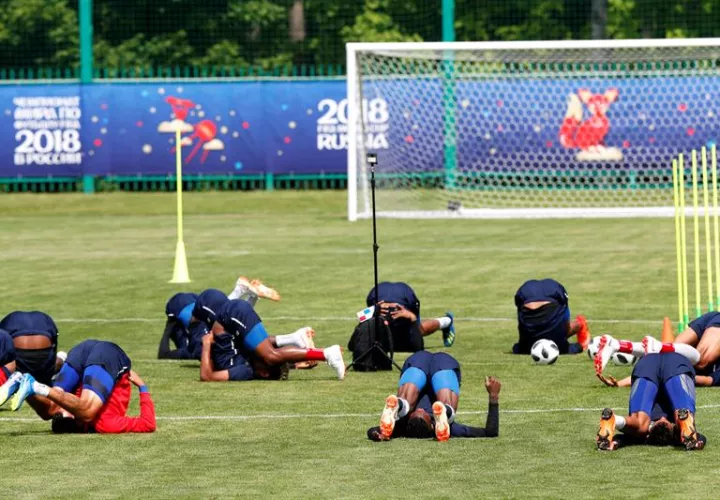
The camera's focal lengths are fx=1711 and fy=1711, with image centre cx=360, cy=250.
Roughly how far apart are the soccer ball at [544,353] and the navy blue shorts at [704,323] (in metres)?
2.46

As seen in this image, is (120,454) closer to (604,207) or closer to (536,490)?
(536,490)

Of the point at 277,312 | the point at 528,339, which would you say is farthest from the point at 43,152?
the point at 528,339

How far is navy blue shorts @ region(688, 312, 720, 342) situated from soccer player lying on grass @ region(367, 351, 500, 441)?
3.25 meters

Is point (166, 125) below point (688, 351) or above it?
above

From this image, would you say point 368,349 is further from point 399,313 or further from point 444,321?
point 444,321

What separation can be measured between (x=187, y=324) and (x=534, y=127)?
2662 centimetres

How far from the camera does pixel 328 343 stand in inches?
837

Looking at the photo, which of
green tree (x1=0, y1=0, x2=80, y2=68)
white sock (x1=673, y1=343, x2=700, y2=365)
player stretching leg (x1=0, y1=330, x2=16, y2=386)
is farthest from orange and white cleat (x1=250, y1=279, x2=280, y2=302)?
green tree (x1=0, y1=0, x2=80, y2=68)

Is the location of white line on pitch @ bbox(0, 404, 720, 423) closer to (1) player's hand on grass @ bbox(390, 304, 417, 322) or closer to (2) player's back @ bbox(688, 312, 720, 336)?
(2) player's back @ bbox(688, 312, 720, 336)

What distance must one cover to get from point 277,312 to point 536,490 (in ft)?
41.7

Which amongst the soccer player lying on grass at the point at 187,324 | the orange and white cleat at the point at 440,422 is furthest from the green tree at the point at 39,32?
the orange and white cleat at the point at 440,422

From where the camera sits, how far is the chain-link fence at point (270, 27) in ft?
202

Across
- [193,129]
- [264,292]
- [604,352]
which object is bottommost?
[604,352]

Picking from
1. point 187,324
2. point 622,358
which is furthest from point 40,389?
point 622,358
